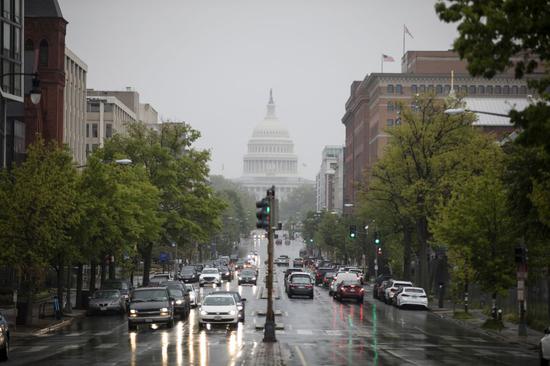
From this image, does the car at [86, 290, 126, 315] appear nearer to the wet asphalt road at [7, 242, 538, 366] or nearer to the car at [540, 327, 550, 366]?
the wet asphalt road at [7, 242, 538, 366]

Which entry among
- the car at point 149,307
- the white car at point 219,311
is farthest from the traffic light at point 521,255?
the car at point 149,307

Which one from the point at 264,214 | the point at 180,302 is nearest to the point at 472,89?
the point at 180,302

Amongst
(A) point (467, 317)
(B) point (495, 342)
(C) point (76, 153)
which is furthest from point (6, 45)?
(C) point (76, 153)

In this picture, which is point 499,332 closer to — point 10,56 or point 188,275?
point 10,56

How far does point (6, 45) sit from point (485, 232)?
3426cm

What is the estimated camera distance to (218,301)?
4891cm

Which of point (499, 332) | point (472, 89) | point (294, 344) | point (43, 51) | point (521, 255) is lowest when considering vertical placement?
point (499, 332)

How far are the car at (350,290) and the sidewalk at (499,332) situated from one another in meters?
8.14

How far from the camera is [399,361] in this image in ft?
109

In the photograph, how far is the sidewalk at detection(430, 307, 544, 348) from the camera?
147ft

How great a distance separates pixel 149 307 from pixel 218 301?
3.10m

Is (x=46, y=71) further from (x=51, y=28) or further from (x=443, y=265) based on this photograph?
(x=443, y=265)

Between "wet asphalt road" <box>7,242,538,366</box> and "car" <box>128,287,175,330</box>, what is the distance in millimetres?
623

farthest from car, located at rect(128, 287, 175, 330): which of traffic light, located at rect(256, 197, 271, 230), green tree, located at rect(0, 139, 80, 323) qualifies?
traffic light, located at rect(256, 197, 271, 230)
